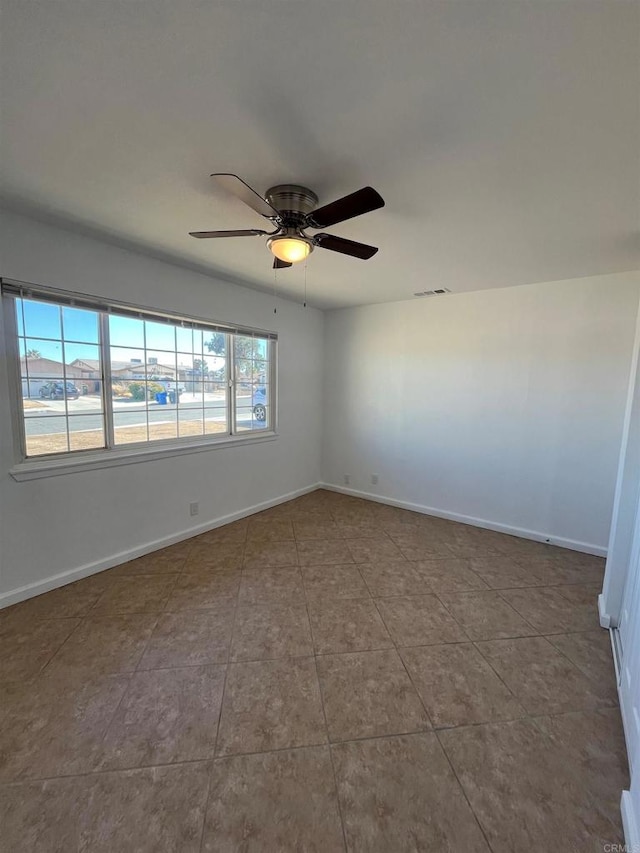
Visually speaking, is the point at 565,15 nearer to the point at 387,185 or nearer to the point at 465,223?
the point at 387,185

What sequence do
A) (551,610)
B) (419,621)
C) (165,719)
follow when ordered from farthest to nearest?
(551,610) < (419,621) < (165,719)

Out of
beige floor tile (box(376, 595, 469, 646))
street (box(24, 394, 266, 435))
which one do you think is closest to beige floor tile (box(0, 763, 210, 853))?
beige floor tile (box(376, 595, 469, 646))

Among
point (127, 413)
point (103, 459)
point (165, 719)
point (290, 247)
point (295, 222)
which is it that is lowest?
point (165, 719)

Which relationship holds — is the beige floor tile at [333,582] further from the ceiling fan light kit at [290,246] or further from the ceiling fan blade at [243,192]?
the ceiling fan blade at [243,192]

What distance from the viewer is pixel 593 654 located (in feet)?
6.23

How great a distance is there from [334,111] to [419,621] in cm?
260

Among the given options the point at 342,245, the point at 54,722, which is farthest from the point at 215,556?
the point at 342,245

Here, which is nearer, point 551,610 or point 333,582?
point 551,610

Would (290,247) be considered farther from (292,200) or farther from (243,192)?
(243,192)

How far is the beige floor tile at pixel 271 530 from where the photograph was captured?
3254 mm

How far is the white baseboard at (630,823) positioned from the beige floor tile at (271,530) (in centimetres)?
249

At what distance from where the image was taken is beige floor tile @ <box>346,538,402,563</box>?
2924 mm

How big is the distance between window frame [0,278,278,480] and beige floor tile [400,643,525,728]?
95.1 inches

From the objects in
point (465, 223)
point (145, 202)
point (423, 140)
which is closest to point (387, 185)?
point (423, 140)
